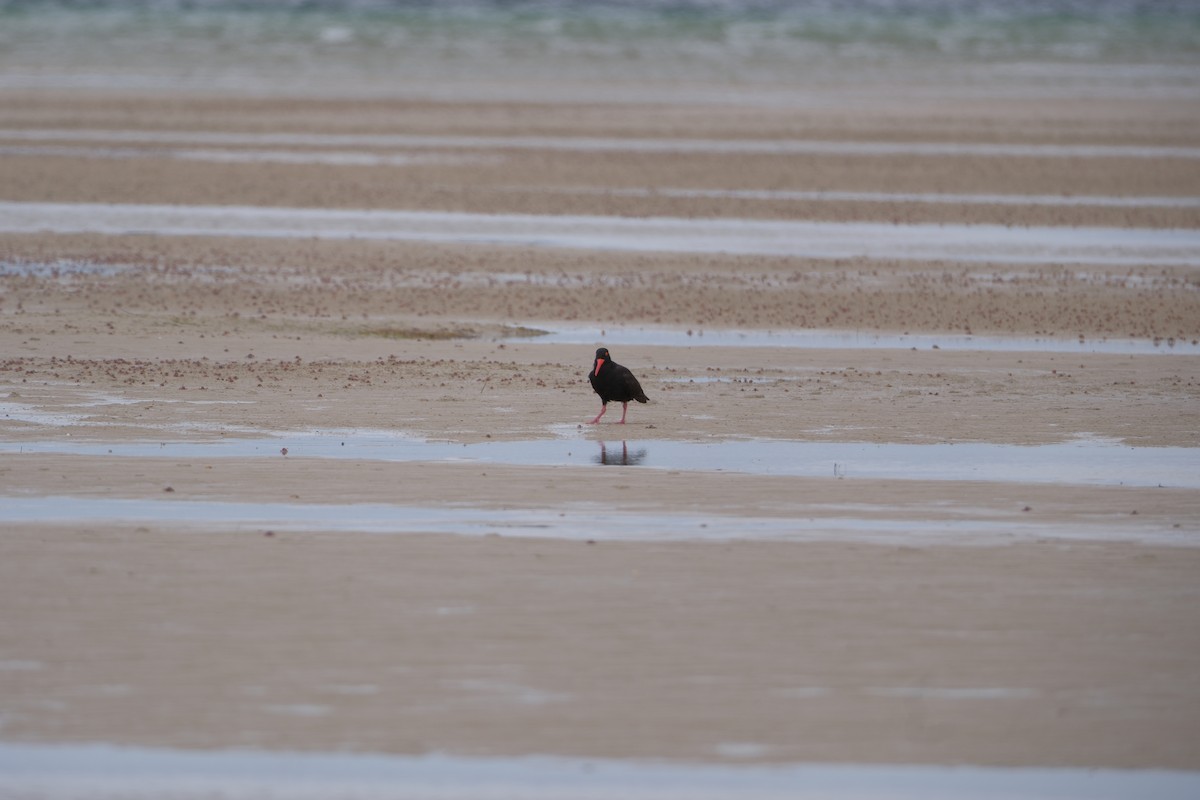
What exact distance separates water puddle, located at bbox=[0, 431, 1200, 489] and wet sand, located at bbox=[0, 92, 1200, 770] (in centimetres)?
22

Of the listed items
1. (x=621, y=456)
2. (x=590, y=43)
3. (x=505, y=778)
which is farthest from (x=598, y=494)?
(x=590, y=43)

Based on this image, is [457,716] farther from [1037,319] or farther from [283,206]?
[283,206]

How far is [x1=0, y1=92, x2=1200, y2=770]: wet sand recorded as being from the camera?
799cm

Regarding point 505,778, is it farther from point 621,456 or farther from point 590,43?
point 590,43

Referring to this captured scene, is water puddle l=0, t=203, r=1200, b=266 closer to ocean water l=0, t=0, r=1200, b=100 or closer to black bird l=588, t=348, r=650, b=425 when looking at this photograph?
black bird l=588, t=348, r=650, b=425

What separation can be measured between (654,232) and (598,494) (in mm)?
17490

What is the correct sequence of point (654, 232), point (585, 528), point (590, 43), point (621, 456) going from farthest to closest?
1. point (590, 43)
2. point (654, 232)
3. point (621, 456)
4. point (585, 528)

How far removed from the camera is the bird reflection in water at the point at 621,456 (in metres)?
13.3

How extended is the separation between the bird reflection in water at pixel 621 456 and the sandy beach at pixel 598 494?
6 centimetres

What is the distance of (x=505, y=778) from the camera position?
7.39 m

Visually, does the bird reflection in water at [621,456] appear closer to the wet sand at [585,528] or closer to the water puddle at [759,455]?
the water puddle at [759,455]

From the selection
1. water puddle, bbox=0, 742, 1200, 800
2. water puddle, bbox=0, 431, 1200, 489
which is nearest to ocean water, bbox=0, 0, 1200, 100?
water puddle, bbox=0, 431, 1200, 489

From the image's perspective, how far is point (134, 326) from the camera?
19156mm

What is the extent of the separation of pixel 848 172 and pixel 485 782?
3232cm
